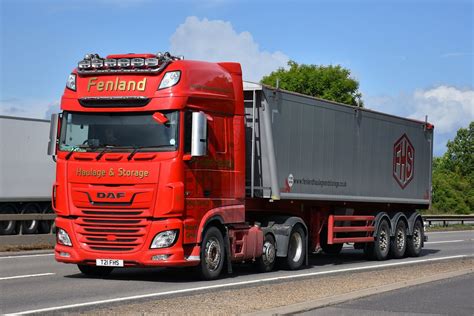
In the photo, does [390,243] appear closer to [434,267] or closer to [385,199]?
[385,199]

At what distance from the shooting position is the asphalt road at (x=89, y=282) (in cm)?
1295

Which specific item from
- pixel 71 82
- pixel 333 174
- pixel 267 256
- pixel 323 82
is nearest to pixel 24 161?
pixel 333 174

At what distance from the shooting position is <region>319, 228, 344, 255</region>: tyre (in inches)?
854

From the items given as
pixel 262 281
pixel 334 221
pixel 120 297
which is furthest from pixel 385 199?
pixel 120 297

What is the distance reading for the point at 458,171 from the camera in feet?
457

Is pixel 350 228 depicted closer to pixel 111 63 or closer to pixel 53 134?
pixel 111 63

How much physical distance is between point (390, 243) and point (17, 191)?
12.7 meters

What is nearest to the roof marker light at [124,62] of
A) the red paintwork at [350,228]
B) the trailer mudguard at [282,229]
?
the trailer mudguard at [282,229]

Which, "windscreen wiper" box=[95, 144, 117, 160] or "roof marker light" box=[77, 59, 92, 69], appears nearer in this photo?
"windscreen wiper" box=[95, 144, 117, 160]

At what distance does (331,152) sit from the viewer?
21203 millimetres

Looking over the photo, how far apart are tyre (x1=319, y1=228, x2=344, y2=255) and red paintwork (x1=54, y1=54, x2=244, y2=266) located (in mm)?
5492

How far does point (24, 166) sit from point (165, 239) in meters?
16.6

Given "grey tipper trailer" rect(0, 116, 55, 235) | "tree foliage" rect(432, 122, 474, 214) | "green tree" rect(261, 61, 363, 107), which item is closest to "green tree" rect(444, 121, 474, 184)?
"tree foliage" rect(432, 122, 474, 214)

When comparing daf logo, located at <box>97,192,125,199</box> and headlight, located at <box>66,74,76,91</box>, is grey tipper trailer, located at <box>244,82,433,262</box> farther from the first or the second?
headlight, located at <box>66,74,76,91</box>
